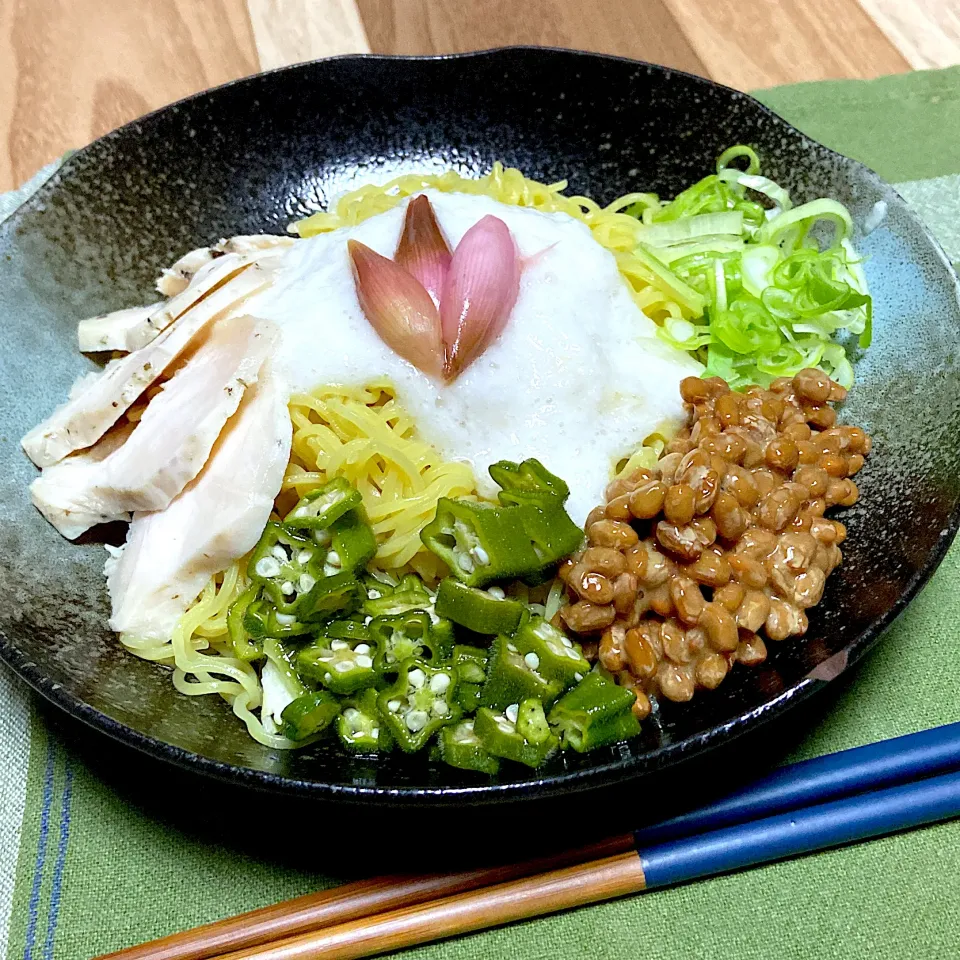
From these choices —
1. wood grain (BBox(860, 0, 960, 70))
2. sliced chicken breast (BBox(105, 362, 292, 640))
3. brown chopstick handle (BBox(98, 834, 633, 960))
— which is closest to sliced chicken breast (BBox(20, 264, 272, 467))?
sliced chicken breast (BBox(105, 362, 292, 640))

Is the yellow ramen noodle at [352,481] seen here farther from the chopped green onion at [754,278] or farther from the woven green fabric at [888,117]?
the woven green fabric at [888,117]

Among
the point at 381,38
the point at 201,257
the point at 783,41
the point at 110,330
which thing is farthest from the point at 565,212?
the point at 783,41

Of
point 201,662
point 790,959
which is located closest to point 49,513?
point 201,662

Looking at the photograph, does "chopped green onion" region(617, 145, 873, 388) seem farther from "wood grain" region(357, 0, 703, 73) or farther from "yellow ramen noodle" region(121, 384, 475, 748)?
"wood grain" region(357, 0, 703, 73)

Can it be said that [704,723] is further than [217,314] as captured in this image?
No

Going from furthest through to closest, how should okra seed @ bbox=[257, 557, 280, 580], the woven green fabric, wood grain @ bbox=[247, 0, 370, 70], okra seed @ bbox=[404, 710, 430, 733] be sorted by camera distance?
1. wood grain @ bbox=[247, 0, 370, 70]
2. the woven green fabric
3. okra seed @ bbox=[257, 557, 280, 580]
4. okra seed @ bbox=[404, 710, 430, 733]

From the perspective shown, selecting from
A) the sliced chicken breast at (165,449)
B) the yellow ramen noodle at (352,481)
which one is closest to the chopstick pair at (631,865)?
the yellow ramen noodle at (352,481)

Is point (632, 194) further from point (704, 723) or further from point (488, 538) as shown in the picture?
point (704, 723)
